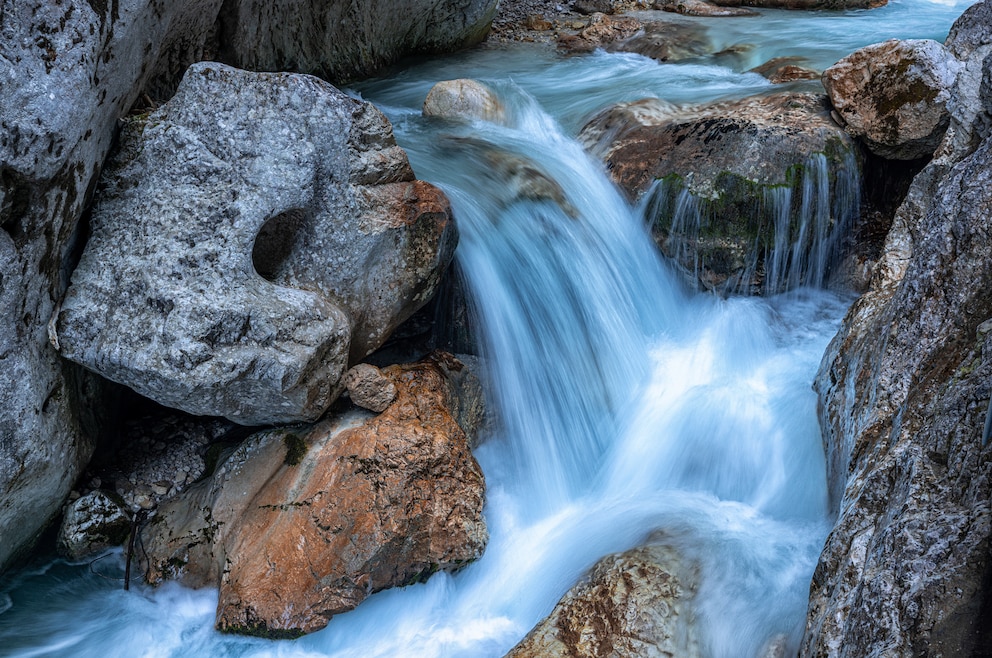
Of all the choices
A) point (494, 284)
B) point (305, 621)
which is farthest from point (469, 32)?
point (305, 621)

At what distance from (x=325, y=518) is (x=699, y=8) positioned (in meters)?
10.1

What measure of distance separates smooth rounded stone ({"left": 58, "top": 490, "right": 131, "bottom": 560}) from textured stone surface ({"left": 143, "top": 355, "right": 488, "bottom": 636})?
197 mm

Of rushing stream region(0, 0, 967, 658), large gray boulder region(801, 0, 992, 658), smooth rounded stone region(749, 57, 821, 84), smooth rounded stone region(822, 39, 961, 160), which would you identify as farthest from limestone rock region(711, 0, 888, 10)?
large gray boulder region(801, 0, 992, 658)

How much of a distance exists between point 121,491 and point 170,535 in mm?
466

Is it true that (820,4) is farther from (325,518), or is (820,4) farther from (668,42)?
(325,518)

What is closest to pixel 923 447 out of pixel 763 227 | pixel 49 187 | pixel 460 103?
pixel 49 187

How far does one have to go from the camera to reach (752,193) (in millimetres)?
6125

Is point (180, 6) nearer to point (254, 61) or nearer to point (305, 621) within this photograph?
point (254, 61)

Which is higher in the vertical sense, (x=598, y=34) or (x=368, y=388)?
(x=598, y=34)

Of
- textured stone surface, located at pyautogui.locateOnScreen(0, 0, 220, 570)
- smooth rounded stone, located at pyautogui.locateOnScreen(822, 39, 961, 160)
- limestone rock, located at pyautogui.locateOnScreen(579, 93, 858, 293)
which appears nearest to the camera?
textured stone surface, located at pyautogui.locateOnScreen(0, 0, 220, 570)

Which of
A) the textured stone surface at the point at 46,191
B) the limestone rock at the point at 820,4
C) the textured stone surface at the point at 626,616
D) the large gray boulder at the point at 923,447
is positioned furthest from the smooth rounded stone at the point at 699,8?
the textured stone surface at the point at 626,616

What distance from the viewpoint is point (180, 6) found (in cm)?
468

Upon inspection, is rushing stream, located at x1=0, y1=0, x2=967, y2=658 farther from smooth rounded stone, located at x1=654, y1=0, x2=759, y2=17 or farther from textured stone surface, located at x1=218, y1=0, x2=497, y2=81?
smooth rounded stone, located at x1=654, y1=0, x2=759, y2=17

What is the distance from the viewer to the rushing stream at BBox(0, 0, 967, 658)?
4.04 metres
